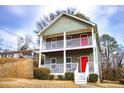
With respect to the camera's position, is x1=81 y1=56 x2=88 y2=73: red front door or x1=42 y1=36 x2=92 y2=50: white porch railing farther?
x1=81 y1=56 x2=88 y2=73: red front door

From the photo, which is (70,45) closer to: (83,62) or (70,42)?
(70,42)

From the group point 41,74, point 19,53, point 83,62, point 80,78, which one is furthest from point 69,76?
point 19,53

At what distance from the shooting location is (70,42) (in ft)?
56.6

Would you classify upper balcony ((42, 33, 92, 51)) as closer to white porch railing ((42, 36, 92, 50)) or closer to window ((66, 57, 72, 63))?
white porch railing ((42, 36, 92, 50))

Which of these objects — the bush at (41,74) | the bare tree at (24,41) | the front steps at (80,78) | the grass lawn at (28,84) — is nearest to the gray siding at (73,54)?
the bush at (41,74)

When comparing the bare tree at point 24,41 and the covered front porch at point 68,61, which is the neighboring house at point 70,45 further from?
the bare tree at point 24,41

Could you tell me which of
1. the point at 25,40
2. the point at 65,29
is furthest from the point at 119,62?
the point at 25,40

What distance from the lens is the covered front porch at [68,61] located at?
1645cm

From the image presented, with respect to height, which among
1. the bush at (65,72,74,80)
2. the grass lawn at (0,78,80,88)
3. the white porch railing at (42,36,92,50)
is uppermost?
the white porch railing at (42,36,92,50)

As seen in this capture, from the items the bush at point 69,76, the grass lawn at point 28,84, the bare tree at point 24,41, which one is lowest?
the grass lawn at point 28,84

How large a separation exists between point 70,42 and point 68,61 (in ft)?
6.31

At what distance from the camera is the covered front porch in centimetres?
1645

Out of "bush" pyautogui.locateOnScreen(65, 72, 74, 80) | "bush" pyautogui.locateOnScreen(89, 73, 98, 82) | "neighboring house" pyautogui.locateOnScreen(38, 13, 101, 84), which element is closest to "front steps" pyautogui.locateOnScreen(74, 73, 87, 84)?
"bush" pyautogui.locateOnScreen(89, 73, 98, 82)
